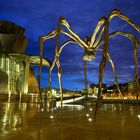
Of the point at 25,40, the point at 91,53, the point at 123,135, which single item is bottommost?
the point at 123,135

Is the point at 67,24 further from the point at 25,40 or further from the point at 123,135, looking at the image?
the point at 25,40

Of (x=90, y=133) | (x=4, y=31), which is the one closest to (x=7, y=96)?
(x=4, y=31)

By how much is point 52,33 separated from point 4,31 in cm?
5222

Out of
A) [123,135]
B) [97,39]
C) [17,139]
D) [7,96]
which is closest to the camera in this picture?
[17,139]

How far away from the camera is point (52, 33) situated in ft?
39.5

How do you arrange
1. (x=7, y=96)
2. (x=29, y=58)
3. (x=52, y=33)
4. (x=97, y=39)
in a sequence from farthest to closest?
(x=29, y=58)
(x=7, y=96)
(x=52, y=33)
(x=97, y=39)

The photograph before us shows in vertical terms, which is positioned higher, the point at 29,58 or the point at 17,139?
the point at 29,58

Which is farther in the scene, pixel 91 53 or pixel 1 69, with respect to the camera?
pixel 1 69

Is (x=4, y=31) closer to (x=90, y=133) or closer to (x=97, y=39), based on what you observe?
(x=97, y=39)

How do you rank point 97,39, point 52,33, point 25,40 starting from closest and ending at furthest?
point 97,39 < point 52,33 < point 25,40

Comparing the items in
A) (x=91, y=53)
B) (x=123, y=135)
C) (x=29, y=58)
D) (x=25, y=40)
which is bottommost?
(x=123, y=135)

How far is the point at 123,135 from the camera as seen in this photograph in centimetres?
702

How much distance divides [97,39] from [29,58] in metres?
46.2

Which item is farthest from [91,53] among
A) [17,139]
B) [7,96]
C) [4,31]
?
[4,31]
